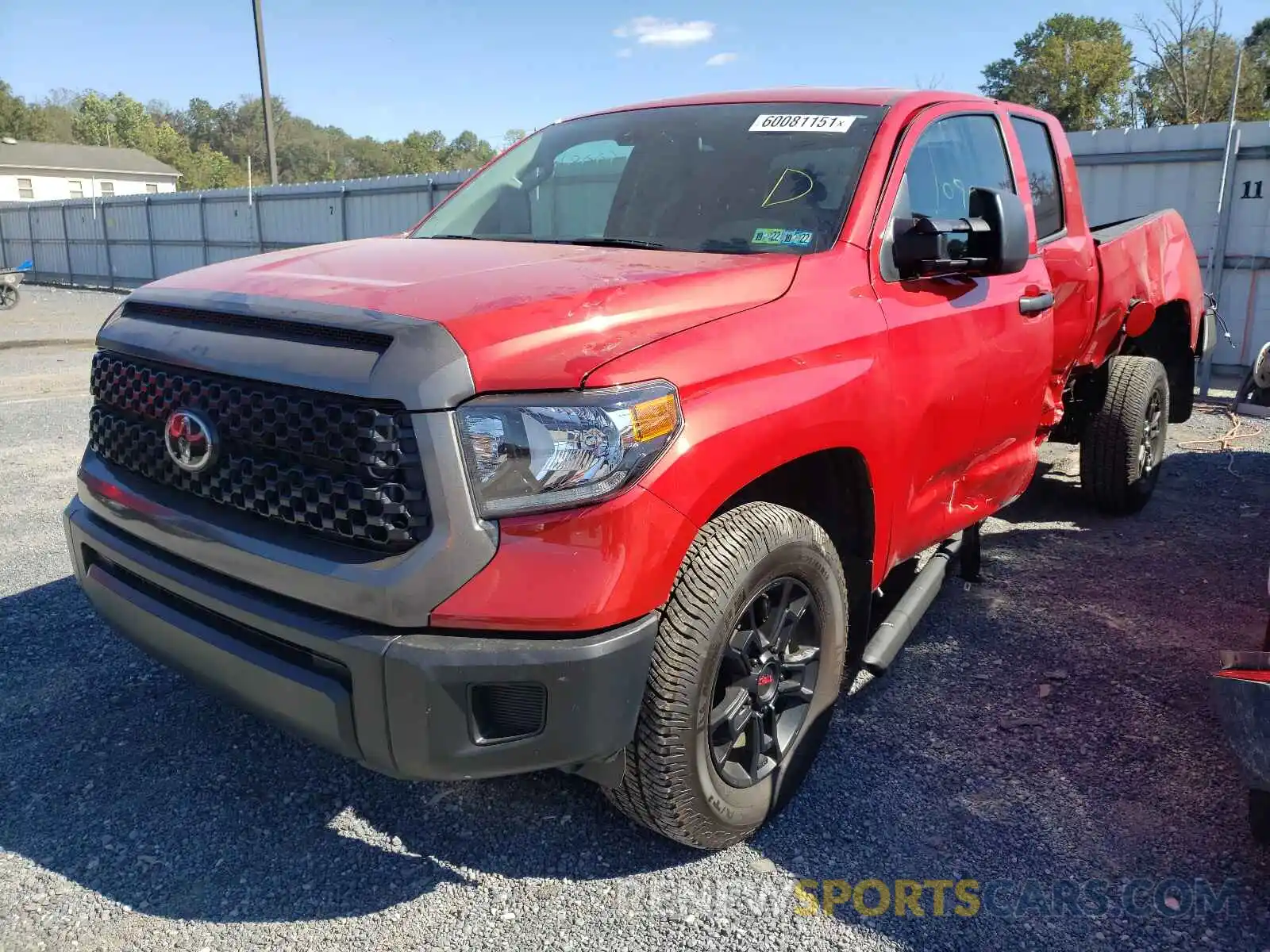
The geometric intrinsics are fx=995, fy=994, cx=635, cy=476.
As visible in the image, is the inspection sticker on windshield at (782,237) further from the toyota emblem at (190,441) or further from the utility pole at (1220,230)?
the utility pole at (1220,230)

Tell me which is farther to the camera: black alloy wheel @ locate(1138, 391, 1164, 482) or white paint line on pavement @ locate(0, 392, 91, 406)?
white paint line on pavement @ locate(0, 392, 91, 406)

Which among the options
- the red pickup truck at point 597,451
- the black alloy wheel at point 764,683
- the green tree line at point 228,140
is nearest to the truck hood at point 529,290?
the red pickup truck at point 597,451

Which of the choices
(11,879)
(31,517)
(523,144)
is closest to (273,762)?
(11,879)

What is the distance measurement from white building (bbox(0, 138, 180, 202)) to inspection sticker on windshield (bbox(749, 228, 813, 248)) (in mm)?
66897

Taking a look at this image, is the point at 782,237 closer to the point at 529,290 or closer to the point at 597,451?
the point at 529,290

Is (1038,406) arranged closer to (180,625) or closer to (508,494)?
(508,494)

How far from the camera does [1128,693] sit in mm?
3469

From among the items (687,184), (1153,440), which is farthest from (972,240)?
(1153,440)

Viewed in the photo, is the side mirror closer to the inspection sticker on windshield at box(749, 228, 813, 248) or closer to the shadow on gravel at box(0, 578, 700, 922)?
the inspection sticker on windshield at box(749, 228, 813, 248)

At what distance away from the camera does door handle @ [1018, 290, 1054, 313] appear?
11.4 feet

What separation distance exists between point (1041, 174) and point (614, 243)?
2.28 metres

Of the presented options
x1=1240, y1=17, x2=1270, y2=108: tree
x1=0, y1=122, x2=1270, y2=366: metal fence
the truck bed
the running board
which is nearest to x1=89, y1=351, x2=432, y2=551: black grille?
x1=0, y1=122, x2=1270, y2=366: metal fence

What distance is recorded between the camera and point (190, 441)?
7.57 feet

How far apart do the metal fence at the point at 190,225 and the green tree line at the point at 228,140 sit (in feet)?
190
